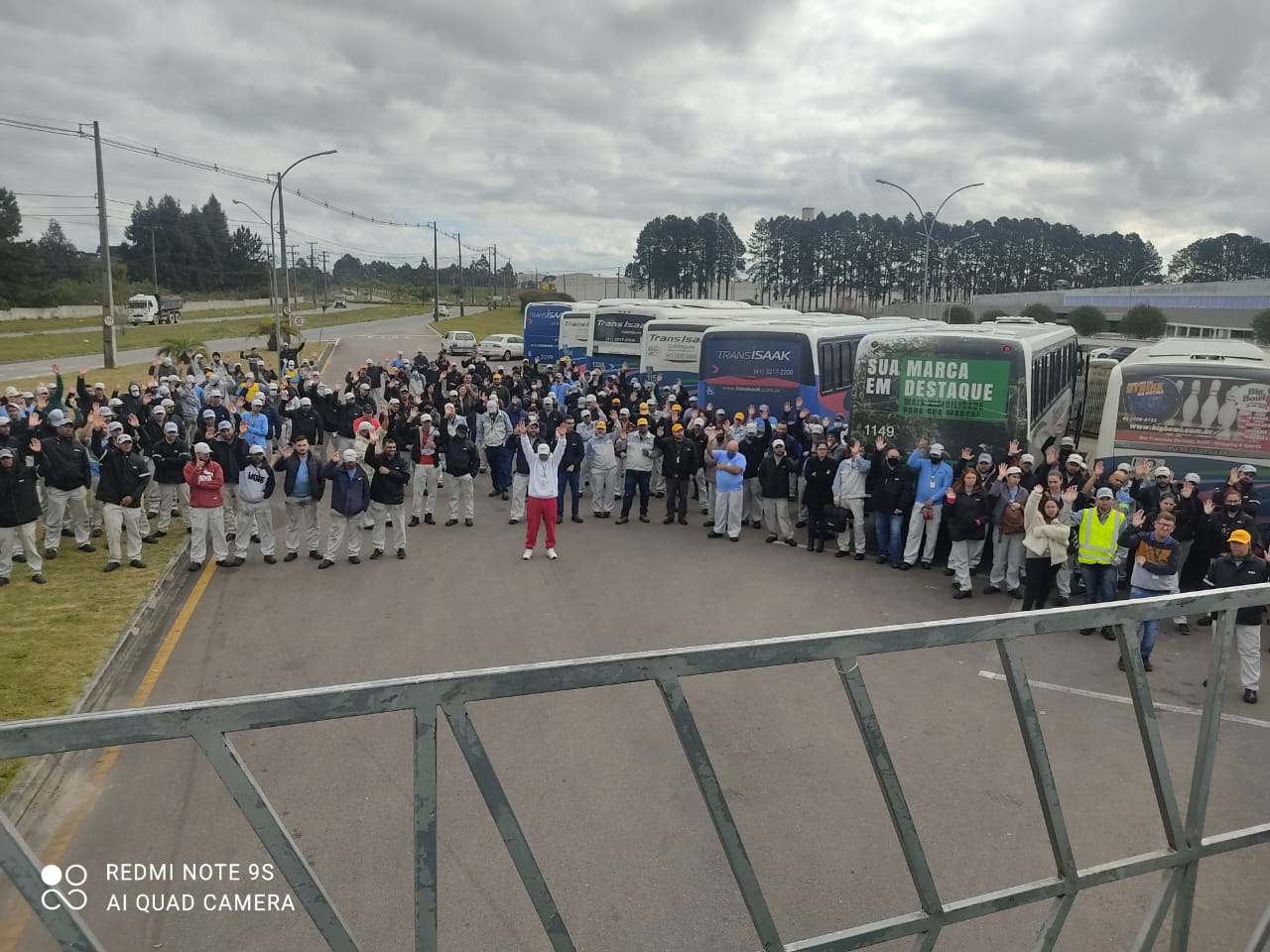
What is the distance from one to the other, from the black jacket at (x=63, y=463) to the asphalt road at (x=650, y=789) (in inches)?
116

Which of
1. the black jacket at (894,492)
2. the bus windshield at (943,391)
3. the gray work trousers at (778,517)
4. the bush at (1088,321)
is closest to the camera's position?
the black jacket at (894,492)

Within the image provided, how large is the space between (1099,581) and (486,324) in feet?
224

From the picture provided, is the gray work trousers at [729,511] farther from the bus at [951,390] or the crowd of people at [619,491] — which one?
the bus at [951,390]

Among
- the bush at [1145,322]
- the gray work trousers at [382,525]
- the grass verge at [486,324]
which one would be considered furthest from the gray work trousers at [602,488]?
the bush at [1145,322]

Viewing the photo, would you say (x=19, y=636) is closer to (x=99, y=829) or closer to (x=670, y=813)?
(x=99, y=829)

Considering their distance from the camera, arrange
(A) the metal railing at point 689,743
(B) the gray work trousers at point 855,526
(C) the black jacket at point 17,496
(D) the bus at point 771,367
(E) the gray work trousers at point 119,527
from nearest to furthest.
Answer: (A) the metal railing at point 689,743
(C) the black jacket at point 17,496
(E) the gray work trousers at point 119,527
(B) the gray work trousers at point 855,526
(D) the bus at point 771,367

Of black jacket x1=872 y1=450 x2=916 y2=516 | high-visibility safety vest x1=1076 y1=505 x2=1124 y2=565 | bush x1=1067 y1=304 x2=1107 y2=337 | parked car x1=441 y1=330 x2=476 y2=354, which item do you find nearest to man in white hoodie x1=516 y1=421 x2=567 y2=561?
black jacket x1=872 y1=450 x2=916 y2=516

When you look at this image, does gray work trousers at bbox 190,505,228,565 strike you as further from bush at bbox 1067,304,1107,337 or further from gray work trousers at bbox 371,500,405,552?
bush at bbox 1067,304,1107,337

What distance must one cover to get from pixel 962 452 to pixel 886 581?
2480mm

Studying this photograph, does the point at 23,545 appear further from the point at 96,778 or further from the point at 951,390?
the point at 951,390

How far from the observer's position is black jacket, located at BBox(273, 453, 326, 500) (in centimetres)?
1139

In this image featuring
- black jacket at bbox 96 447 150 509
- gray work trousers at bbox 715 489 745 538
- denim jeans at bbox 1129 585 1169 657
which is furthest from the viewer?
gray work trousers at bbox 715 489 745 538

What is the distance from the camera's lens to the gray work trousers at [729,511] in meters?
13.2

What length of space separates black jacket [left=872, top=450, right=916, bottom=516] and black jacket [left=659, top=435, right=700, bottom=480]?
124 inches
